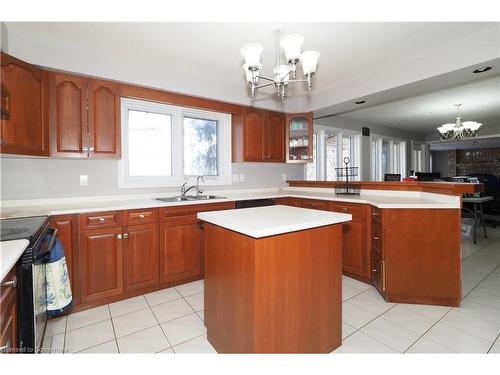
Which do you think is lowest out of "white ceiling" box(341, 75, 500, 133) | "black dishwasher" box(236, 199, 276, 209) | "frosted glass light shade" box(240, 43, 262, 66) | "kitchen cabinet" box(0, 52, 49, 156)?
"black dishwasher" box(236, 199, 276, 209)

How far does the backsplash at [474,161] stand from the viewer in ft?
30.5

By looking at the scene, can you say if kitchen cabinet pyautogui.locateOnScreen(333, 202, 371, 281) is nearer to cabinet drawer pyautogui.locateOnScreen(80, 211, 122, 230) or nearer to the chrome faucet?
the chrome faucet

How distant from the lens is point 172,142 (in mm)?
3252

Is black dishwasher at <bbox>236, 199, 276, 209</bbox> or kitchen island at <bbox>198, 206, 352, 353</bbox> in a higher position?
black dishwasher at <bbox>236, 199, 276, 209</bbox>

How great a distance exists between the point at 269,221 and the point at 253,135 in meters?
2.50

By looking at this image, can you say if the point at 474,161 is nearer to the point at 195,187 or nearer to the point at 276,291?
the point at 195,187

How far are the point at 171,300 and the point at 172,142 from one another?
1860 millimetres

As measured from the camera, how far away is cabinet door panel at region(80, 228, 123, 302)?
2.17 m

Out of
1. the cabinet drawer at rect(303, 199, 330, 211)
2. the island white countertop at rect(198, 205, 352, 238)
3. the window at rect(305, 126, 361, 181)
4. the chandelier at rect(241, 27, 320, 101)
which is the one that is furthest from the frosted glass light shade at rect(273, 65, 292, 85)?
the window at rect(305, 126, 361, 181)

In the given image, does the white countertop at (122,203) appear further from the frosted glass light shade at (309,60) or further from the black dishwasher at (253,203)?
the frosted glass light shade at (309,60)

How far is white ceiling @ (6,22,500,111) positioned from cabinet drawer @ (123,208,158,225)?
1395mm
